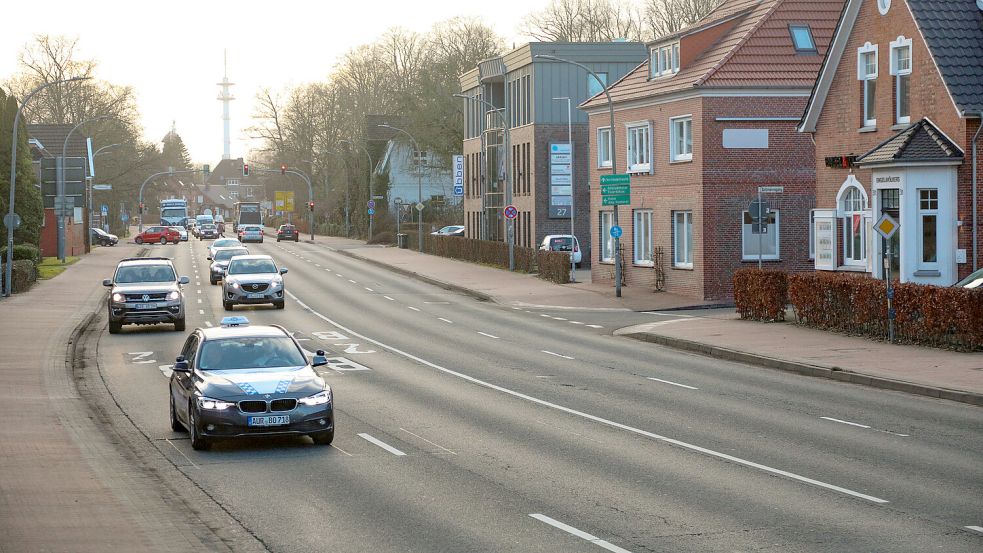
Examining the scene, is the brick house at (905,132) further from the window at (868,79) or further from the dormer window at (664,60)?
the dormer window at (664,60)

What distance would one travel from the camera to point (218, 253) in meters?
53.2

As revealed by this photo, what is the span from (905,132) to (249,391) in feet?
68.4

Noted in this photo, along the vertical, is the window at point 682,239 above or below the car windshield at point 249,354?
above

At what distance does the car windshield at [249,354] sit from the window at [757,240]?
26211 millimetres

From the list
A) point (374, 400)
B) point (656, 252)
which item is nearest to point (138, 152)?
point (656, 252)

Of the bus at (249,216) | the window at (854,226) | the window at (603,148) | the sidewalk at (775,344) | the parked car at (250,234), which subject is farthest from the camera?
the bus at (249,216)

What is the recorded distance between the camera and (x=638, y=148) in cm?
4484

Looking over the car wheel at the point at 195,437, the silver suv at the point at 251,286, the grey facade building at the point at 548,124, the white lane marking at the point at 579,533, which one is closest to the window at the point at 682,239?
the silver suv at the point at 251,286

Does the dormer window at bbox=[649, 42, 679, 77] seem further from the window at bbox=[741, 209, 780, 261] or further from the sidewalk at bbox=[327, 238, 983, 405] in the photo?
the sidewalk at bbox=[327, 238, 983, 405]

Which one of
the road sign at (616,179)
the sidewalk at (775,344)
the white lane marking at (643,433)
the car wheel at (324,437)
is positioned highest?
the road sign at (616,179)

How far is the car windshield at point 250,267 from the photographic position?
3959 cm

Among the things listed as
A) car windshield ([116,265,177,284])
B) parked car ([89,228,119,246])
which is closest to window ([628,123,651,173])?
car windshield ([116,265,177,284])

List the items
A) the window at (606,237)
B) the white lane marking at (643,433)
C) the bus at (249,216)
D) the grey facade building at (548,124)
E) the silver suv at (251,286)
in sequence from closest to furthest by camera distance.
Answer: the white lane marking at (643,433)
the silver suv at (251,286)
the window at (606,237)
the grey facade building at (548,124)
the bus at (249,216)

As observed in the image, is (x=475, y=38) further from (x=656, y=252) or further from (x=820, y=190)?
(x=820, y=190)
